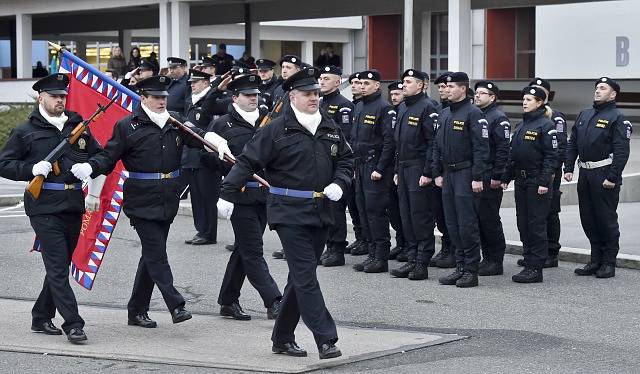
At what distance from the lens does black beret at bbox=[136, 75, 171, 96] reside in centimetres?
955

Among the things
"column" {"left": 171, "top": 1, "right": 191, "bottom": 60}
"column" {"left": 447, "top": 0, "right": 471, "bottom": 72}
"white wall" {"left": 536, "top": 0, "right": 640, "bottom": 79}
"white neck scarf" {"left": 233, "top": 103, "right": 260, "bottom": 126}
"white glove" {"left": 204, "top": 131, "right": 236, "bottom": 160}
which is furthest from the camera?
"white wall" {"left": 536, "top": 0, "right": 640, "bottom": 79}

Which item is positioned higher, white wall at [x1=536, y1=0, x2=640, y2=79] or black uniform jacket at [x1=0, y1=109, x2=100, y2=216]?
white wall at [x1=536, y1=0, x2=640, y2=79]

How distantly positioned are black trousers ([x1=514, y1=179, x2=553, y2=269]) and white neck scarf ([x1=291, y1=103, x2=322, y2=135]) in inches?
158

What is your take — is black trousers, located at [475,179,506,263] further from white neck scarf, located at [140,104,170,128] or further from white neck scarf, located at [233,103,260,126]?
white neck scarf, located at [140,104,170,128]

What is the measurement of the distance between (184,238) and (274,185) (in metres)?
6.60

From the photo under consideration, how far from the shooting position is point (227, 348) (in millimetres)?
8875

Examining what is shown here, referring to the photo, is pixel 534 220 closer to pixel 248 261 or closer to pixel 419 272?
pixel 419 272

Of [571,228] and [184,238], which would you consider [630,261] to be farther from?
[184,238]

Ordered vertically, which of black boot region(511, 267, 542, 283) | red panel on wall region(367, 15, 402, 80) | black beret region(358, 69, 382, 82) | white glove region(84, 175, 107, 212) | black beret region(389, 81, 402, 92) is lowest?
black boot region(511, 267, 542, 283)

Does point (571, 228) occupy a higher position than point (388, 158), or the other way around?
point (388, 158)

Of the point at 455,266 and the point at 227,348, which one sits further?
the point at 455,266

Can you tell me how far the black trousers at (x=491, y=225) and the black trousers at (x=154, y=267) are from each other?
3909mm

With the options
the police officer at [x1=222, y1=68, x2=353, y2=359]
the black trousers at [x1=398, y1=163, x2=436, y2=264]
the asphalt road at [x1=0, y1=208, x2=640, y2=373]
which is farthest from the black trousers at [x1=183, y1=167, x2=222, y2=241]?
the police officer at [x1=222, y1=68, x2=353, y2=359]

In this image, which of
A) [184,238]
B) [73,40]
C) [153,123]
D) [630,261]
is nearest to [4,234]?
[184,238]
